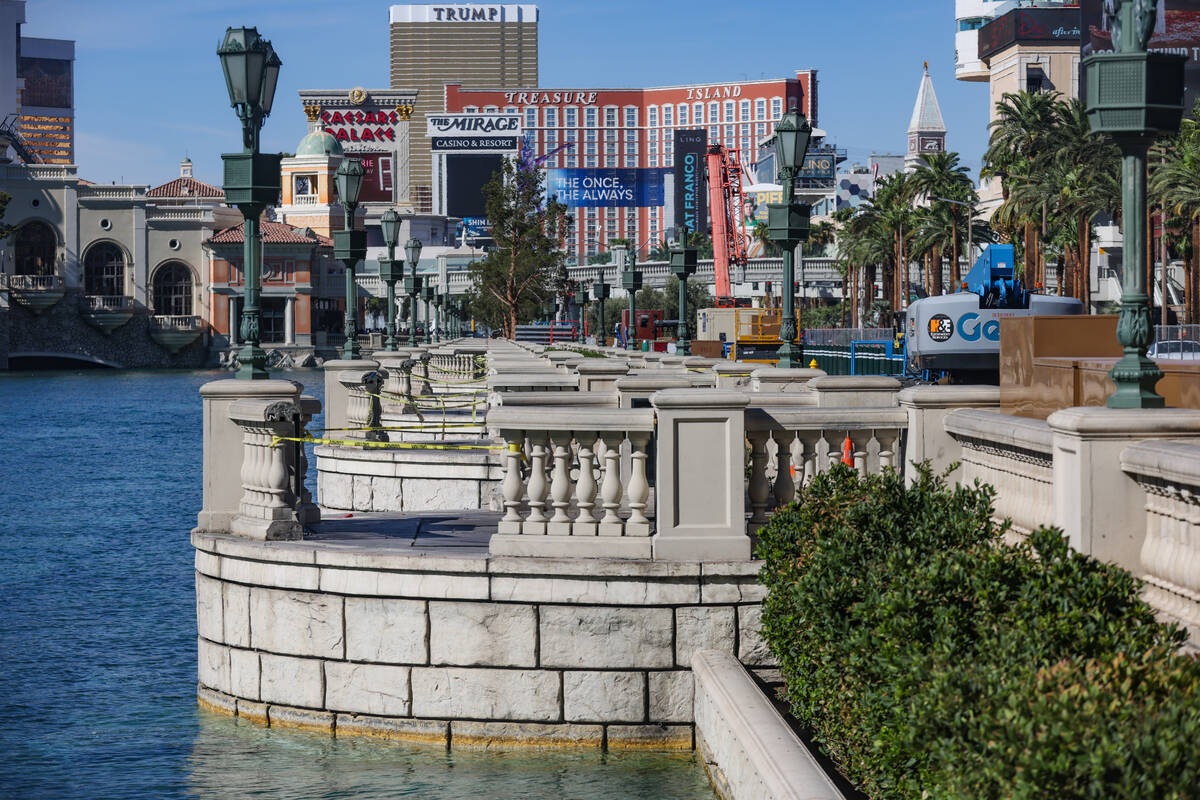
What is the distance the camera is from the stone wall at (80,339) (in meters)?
137

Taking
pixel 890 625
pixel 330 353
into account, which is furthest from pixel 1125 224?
pixel 330 353

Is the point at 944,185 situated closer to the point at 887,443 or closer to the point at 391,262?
the point at 391,262

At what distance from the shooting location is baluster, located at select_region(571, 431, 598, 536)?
1040 centimetres

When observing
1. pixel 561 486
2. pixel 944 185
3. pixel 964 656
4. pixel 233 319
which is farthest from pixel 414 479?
pixel 233 319

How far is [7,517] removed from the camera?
29.1m

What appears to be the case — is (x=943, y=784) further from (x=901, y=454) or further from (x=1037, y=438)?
(x=901, y=454)

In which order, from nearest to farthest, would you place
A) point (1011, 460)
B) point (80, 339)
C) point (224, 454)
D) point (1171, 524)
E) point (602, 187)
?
1. point (1171, 524)
2. point (1011, 460)
3. point (224, 454)
4. point (80, 339)
5. point (602, 187)

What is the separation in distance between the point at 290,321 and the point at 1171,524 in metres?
139

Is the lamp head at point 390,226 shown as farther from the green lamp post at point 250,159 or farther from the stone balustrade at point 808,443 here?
the stone balustrade at point 808,443

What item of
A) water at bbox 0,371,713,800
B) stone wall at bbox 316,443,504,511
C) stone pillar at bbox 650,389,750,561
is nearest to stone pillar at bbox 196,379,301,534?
water at bbox 0,371,713,800

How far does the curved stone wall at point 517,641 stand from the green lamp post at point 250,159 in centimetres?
320

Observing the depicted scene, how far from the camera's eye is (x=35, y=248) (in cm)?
14000

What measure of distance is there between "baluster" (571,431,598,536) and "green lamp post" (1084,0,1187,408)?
3.56m

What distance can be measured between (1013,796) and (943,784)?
80 centimetres
